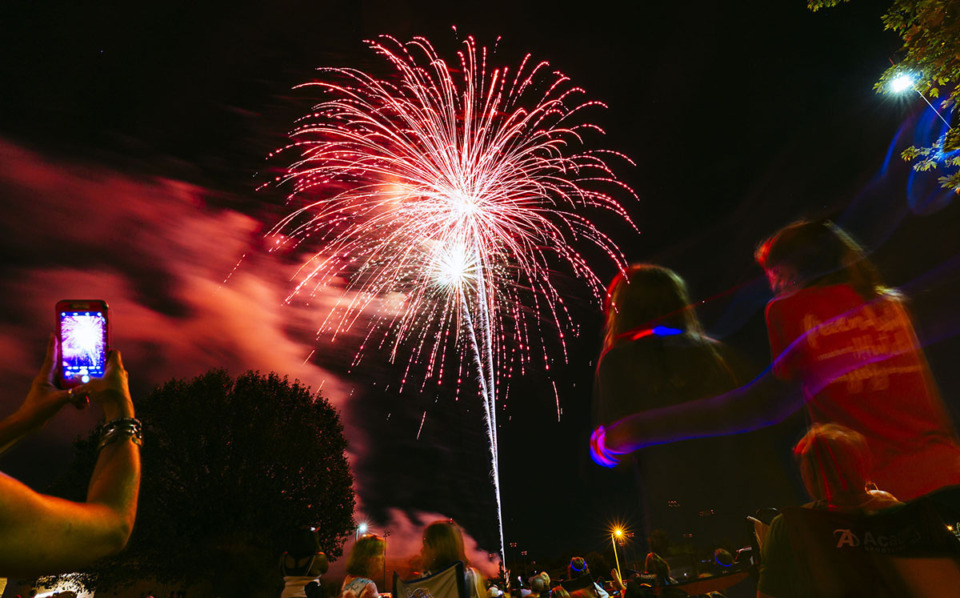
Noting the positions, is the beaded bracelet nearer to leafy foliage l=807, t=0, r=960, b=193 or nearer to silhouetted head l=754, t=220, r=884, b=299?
silhouetted head l=754, t=220, r=884, b=299

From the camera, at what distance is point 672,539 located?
9109 mm

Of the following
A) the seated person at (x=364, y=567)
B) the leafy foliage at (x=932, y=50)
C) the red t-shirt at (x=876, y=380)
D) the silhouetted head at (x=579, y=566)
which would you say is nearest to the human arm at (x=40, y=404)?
the seated person at (x=364, y=567)

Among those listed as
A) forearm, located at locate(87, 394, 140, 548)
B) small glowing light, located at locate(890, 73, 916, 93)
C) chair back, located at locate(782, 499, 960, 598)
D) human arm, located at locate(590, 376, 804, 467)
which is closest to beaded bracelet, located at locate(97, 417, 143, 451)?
forearm, located at locate(87, 394, 140, 548)

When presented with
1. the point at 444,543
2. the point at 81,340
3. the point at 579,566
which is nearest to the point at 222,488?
the point at 579,566

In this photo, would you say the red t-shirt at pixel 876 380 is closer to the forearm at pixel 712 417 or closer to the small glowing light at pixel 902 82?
the forearm at pixel 712 417

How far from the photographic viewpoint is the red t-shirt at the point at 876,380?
17.8 feet

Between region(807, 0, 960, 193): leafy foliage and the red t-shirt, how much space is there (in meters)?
2.85

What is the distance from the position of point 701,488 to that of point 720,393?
1959 mm

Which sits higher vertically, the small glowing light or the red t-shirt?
the small glowing light

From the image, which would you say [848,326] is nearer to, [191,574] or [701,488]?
[701,488]

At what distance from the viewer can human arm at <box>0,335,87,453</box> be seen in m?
1.65

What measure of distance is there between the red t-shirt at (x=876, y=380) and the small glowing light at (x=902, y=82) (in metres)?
3.78

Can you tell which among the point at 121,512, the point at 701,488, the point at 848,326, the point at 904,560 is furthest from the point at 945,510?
the point at 701,488

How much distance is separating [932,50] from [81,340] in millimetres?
10512
